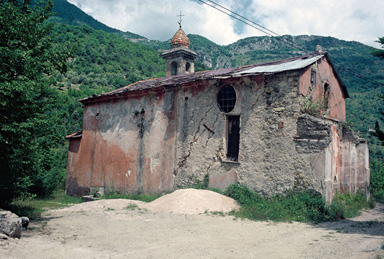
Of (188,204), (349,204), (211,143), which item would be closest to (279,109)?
(211,143)

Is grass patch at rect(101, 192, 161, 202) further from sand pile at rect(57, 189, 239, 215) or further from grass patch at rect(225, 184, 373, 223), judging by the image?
grass patch at rect(225, 184, 373, 223)

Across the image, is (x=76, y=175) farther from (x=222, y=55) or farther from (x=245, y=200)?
(x=222, y=55)

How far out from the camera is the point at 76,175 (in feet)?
50.8

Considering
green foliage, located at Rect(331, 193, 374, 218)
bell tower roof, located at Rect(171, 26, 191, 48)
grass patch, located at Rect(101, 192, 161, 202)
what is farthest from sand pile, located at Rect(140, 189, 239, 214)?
bell tower roof, located at Rect(171, 26, 191, 48)

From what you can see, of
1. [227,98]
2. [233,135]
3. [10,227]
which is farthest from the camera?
[227,98]

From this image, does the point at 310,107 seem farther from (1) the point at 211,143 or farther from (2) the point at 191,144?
(2) the point at 191,144

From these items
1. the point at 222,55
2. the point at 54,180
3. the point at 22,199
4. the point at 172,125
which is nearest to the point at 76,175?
the point at 54,180

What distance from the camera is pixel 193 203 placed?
924 centimetres

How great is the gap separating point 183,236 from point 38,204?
770 centimetres

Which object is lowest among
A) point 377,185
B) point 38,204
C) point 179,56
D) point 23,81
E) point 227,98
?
point 38,204

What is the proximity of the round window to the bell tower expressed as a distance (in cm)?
779

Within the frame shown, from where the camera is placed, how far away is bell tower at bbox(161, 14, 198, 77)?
18.5 m

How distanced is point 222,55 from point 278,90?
6294 centimetres

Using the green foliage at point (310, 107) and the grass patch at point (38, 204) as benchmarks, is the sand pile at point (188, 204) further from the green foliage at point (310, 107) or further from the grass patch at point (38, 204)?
the green foliage at point (310, 107)
